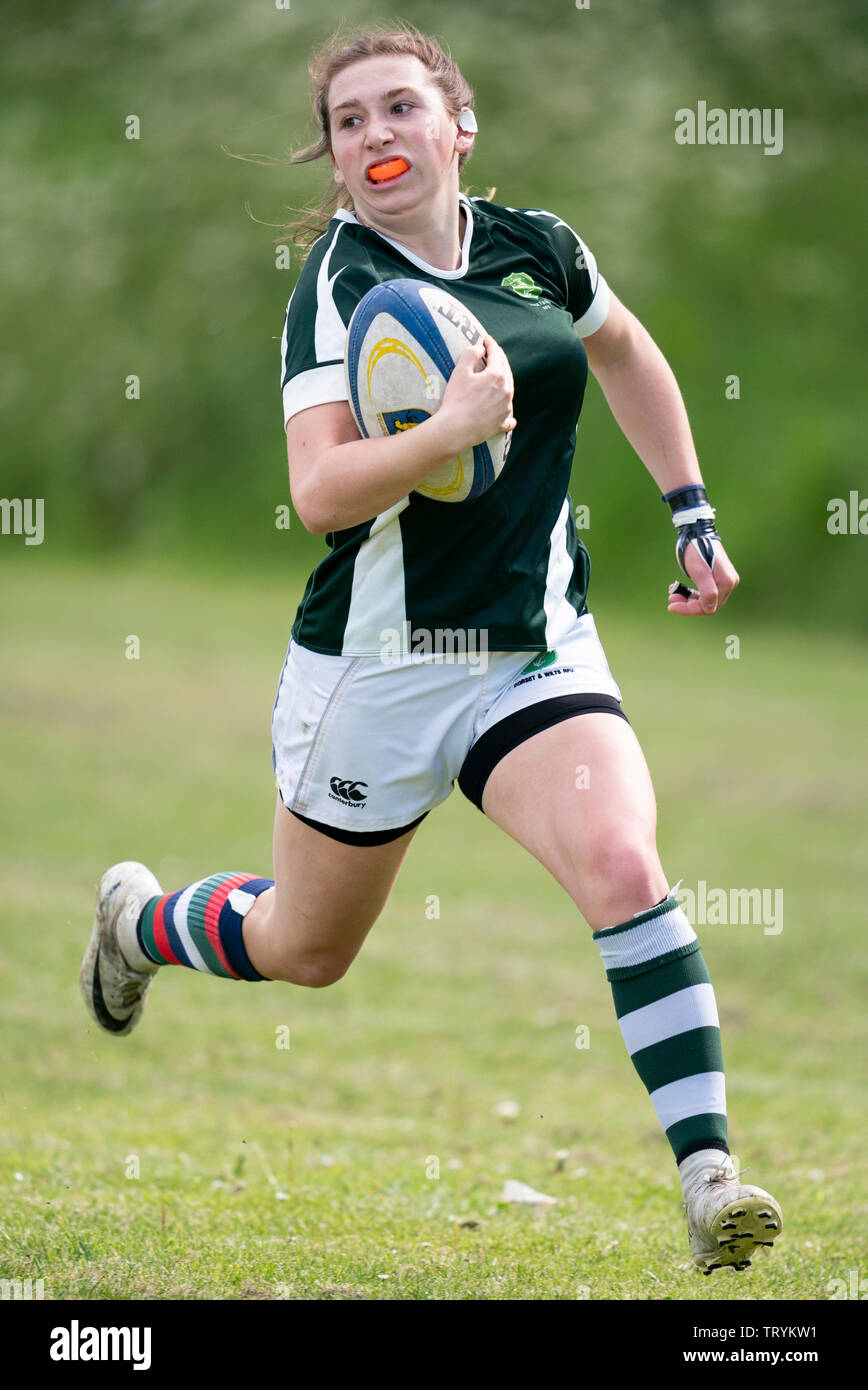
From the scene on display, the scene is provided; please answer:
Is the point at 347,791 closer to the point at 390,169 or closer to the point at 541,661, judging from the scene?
the point at 541,661

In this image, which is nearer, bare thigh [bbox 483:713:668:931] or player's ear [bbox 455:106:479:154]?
bare thigh [bbox 483:713:668:931]

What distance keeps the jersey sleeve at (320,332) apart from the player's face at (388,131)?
0.17 meters

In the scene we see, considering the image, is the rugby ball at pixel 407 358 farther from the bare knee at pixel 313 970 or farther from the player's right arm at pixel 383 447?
the bare knee at pixel 313 970

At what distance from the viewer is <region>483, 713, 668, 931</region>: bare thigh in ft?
9.93

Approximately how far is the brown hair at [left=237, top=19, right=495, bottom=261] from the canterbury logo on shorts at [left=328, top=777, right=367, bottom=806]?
3.73ft

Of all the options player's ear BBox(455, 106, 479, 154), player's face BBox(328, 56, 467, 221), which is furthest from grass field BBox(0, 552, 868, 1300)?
player's ear BBox(455, 106, 479, 154)

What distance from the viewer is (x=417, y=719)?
3338 millimetres

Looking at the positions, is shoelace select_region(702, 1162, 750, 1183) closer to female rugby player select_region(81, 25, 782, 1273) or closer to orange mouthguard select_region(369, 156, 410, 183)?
female rugby player select_region(81, 25, 782, 1273)

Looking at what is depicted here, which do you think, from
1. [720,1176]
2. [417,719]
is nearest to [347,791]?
[417,719]

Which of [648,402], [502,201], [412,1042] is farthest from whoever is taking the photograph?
[502,201]

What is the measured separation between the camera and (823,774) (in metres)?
11.6

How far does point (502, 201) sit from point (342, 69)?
17636mm

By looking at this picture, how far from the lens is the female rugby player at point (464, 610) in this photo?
3.02m
